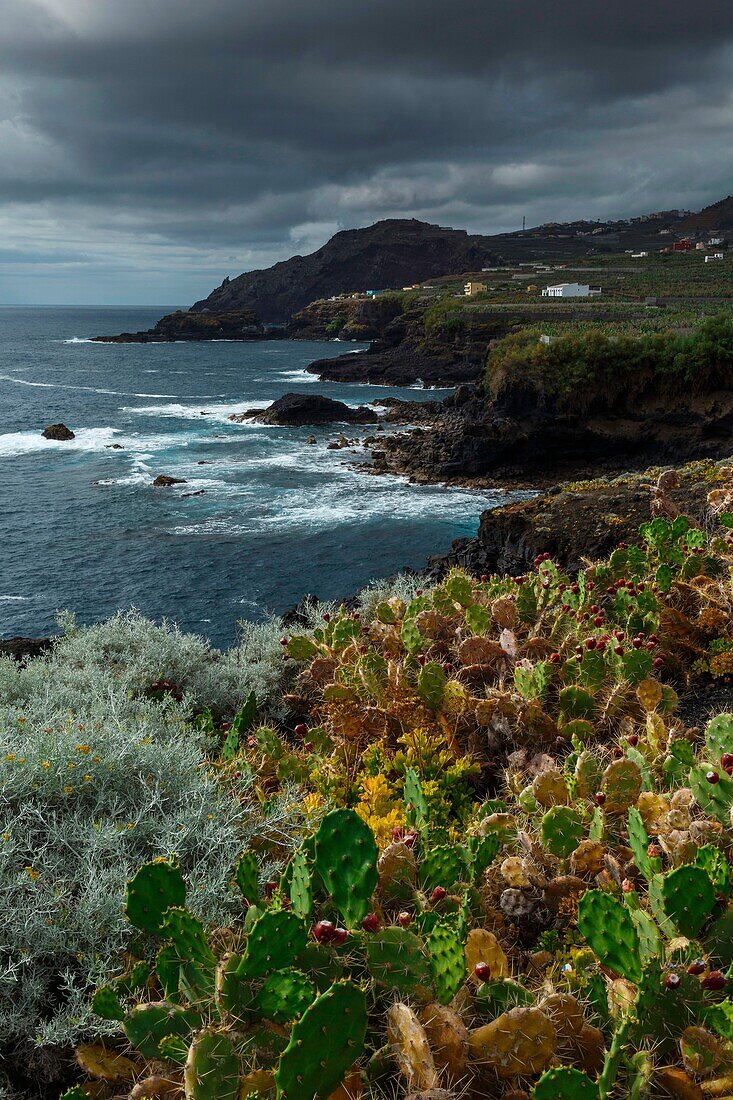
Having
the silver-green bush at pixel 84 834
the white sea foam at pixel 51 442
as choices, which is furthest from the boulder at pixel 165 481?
the silver-green bush at pixel 84 834

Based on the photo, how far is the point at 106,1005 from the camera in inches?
111

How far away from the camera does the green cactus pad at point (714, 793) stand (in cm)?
381

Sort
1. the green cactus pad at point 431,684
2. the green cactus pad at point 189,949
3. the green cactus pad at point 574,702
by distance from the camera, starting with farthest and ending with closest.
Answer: the green cactus pad at point 431,684
the green cactus pad at point 574,702
the green cactus pad at point 189,949

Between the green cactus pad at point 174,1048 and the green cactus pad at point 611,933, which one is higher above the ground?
the green cactus pad at point 611,933

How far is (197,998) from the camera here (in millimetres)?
2797

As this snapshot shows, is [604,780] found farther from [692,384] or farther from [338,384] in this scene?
[338,384]

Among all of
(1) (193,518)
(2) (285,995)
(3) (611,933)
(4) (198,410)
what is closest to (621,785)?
(3) (611,933)

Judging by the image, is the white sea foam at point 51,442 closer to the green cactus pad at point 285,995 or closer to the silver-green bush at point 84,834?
the silver-green bush at point 84,834

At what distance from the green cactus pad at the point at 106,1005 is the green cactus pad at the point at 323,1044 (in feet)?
2.84

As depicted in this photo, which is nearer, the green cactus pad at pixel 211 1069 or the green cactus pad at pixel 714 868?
the green cactus pad at pixel 211 1069

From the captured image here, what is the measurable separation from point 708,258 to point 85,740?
4477 inches

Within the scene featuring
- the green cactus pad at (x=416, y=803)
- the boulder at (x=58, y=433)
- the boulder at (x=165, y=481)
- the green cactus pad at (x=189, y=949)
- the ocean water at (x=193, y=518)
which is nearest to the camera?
the green cactus pad at (x=189, y=949)

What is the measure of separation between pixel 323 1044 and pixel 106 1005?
41.3 inches

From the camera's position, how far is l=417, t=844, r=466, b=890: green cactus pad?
346 cm
